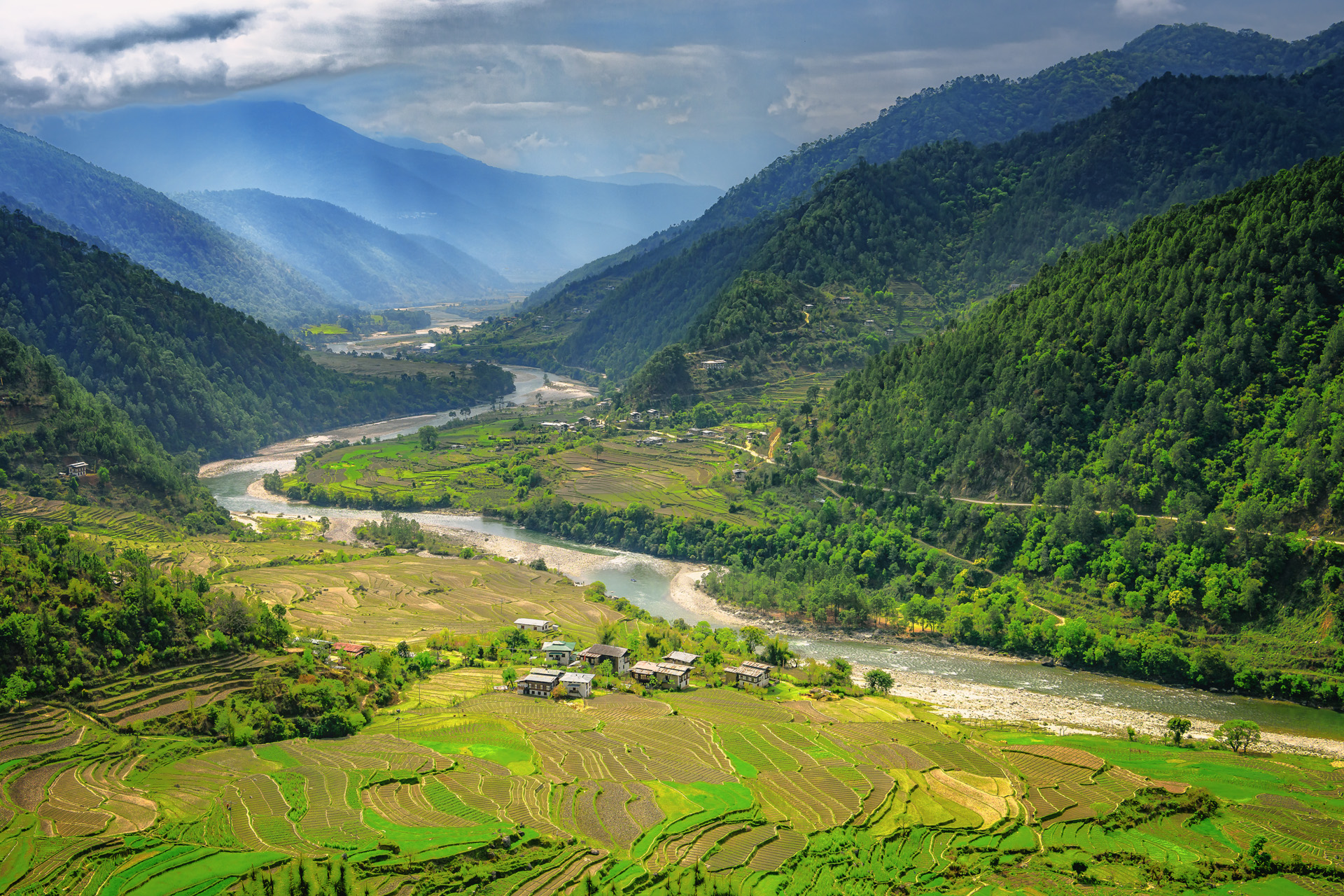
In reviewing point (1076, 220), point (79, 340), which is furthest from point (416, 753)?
point (1076, 220)

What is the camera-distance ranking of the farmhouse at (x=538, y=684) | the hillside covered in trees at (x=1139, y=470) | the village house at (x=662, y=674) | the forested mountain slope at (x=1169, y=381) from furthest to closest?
1. the forested mountain slope at (x=1169, y=381)
2. the hillside covered in trees at (x=1139, y=470)
3. the village house at (x=662, y=674)
4. the farmhouse at (x=538, y=684)

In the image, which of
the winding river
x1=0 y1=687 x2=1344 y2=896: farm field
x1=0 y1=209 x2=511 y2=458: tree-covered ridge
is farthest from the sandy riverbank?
x1=0 y1=209 x2=511 y2=458: tree-covered ridge

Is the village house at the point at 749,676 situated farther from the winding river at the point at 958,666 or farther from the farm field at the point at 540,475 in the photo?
the farm field at the point at 540,475

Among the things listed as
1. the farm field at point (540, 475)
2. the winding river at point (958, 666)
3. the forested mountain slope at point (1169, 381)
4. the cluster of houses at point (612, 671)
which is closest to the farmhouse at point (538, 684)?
the cluster of houses at point (612, 671)

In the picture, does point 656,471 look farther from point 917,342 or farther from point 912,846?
point 912,846

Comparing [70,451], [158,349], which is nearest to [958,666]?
[70,451]

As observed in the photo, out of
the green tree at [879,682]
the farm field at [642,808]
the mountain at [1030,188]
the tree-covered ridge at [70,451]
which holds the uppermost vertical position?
the mountain at [1030,188]
